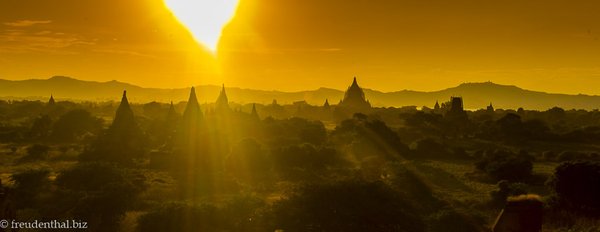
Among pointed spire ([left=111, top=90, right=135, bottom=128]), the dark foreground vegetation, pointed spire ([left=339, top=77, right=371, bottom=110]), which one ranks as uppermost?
pointed spire ([left=339, top=77, right=371, bottom=110])

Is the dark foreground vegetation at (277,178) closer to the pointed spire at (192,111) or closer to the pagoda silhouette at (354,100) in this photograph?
the pointed spire at (192,111)

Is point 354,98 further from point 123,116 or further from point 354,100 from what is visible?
point 123,116

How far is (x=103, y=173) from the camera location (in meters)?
25.3

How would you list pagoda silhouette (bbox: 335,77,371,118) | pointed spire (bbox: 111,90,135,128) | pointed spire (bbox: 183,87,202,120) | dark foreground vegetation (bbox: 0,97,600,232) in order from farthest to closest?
1. pagoda silhouette (bbox: 335,77,371,118)
2. pointed spire (bbox: 111,90,135,128)
3. pointed spire (bbox: 183,87,202,120)
4. dark foreground vegetation (bbox: 0,97,600,232)

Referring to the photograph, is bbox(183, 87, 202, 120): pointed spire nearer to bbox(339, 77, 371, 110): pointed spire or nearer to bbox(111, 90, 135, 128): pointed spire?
bbox(111, 90, 135, 128): pointed spire

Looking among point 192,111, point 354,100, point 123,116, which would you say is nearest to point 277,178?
point 192,111

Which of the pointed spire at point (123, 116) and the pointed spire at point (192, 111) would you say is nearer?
the pointed spire at point (192, 111)

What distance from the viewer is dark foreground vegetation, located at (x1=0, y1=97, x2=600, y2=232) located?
18766 mm

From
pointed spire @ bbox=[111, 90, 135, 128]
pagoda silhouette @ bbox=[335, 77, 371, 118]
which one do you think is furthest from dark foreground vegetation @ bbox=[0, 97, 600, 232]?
pagoda silhouette @ bbox=[335, 77, 371, 118]

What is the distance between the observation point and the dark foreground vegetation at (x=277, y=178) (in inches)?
739

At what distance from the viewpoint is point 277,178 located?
1273 inches

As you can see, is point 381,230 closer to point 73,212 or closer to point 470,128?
point 73,212

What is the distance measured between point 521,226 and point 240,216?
1468 centimetres

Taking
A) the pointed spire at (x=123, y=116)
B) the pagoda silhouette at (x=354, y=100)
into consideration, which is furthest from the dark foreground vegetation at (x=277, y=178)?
the pagoda silhouette at (x=354, y=100)
